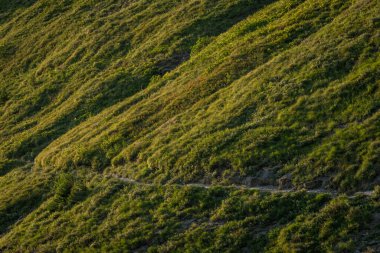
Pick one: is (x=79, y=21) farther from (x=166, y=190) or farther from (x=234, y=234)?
(x=234, y=234)

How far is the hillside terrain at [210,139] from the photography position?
22.2 metres

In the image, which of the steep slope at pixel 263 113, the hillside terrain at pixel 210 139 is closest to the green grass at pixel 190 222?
the hillside terrain at pixel 210 139

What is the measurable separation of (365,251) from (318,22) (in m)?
22.4

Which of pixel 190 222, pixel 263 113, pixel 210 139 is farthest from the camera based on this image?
pixel 263 113

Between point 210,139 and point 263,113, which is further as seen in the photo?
point 263,113

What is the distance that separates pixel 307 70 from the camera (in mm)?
30484

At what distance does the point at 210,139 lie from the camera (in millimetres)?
29234

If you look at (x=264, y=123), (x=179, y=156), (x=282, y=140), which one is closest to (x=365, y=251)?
(x=282, y=140)

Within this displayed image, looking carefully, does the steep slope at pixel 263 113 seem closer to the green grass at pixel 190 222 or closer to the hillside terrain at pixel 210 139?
the hillside terrain at pixel 210 139

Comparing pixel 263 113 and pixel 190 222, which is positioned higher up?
pixel 263 113

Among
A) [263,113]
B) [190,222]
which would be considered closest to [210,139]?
[263,113]

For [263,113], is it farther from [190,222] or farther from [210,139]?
[190,222]

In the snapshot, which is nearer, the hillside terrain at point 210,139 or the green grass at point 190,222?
the green grass at point 190,222

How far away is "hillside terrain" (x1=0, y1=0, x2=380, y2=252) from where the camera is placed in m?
22.2
